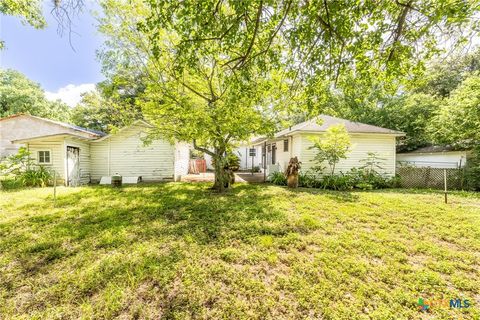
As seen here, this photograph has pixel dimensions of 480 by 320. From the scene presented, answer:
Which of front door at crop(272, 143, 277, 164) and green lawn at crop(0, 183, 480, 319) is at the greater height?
front door at crop(272, 143, 277, 164)

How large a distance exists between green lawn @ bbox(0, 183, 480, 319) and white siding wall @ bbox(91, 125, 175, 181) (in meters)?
5.79

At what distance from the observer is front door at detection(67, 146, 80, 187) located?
9.88 meters

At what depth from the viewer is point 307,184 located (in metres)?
9.84

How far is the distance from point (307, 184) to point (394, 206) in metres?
3.98

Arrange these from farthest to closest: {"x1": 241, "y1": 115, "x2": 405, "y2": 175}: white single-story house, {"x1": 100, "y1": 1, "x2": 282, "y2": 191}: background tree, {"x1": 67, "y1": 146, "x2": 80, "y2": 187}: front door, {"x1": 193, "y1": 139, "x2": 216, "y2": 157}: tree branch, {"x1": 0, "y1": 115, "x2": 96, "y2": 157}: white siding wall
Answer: {"x1": 0, "y1": 115, "x2": 96, "y2": 157}: white siding wall → {"x1": 241, "y1": 115, "x2": 405, "y2": 175}: white single-story house → {"x1": 67, "y1": 146, "x2": 80, "y2": 187}: front door → {"x1": 193, "y1": 139, "x2": 216, "y2": 157}: tree branch → {"x1": 100, "y1": 1, "x2": 282, "y2": 191}: background tree

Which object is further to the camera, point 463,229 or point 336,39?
point 463,229

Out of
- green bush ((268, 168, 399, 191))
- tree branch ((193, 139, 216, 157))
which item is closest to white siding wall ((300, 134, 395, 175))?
green bush ((268, 168, 399, 191))

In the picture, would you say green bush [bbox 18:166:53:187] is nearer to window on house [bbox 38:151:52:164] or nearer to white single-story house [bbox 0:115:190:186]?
window on house [bbox 38:151:52:164]

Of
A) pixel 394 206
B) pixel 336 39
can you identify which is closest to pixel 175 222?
pixel 336 39

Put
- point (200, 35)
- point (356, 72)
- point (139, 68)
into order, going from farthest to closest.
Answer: point (139, 68) < point (356, 72) < point (200, 35)

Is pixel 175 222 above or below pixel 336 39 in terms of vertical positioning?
below

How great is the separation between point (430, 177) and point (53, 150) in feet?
61.1

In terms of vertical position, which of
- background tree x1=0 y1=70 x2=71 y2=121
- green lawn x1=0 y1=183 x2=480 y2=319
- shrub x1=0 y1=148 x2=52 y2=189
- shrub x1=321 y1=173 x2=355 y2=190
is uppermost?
background tree x1=0 y1=70 x2=71 y2=121

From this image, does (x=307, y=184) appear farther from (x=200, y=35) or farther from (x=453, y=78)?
(x=453, y=78)
